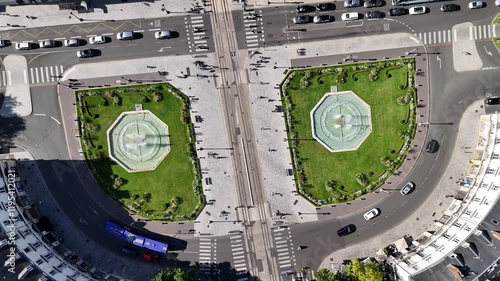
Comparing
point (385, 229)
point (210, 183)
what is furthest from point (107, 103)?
point (385, 229)

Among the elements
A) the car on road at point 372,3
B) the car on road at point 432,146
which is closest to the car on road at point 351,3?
the car on road at point 372,3

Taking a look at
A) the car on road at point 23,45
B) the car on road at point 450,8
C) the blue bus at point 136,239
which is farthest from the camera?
the car on road at point 450,8

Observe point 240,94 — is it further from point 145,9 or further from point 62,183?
point 62,183

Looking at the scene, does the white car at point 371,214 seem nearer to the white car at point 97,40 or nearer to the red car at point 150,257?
the red car at point 150,257

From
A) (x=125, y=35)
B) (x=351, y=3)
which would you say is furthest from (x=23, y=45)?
(x=351, y=3)

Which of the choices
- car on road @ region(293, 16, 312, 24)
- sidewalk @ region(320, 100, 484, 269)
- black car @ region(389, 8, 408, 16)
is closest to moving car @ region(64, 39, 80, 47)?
car on road @ region(293, 16, 312, 24)

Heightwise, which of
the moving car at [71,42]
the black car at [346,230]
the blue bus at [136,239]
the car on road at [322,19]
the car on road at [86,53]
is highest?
the car on road at [322,19]

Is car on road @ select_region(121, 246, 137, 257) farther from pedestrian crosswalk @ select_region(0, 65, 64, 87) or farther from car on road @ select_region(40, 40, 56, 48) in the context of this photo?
car on road @ select_region(40, 40, 56, 48)

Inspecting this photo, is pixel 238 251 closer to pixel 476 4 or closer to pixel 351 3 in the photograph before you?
pixel 351 3
